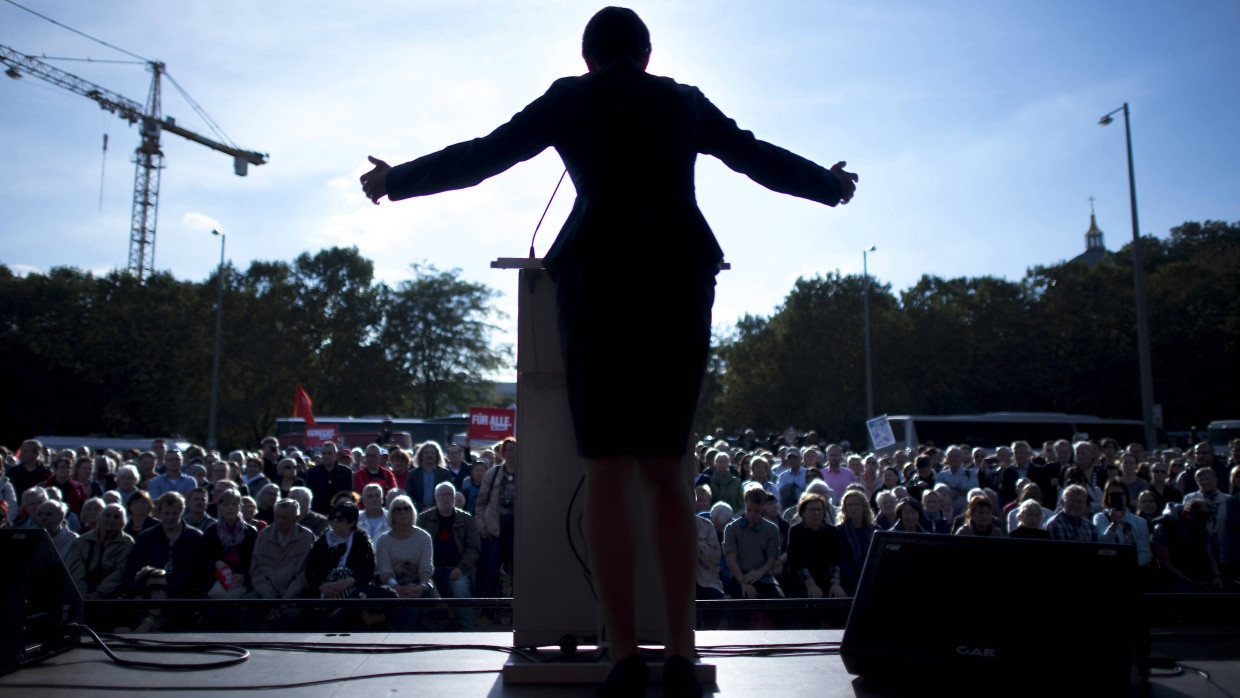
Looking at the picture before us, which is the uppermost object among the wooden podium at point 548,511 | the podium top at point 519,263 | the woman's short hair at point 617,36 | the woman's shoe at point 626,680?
the woman's short hair at point 617,36

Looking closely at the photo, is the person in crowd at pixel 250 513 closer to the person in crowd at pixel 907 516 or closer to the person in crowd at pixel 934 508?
the person in crowd at pixel 907 516

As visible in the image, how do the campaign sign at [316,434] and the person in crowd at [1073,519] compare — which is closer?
the person in crowd at [1073,519]

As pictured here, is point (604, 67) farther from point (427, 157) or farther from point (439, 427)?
point (439, 427)

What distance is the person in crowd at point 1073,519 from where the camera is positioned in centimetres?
826

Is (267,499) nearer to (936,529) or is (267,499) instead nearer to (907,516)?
(907,516)

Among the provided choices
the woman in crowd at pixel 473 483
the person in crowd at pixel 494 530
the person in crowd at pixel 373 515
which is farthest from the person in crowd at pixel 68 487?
the person in crowd at pixel 494 530

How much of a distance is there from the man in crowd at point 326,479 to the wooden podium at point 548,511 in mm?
8891

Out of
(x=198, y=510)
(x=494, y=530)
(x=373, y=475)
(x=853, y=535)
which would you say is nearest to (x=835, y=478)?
(x=853, y=535)

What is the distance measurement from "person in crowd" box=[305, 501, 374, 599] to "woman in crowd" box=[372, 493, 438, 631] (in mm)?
235

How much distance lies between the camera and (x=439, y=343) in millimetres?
47531

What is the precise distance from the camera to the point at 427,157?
245cm

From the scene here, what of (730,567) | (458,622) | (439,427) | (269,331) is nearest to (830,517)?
(730,567)

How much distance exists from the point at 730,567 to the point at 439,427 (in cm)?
2698

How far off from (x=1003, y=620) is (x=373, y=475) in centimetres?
997
